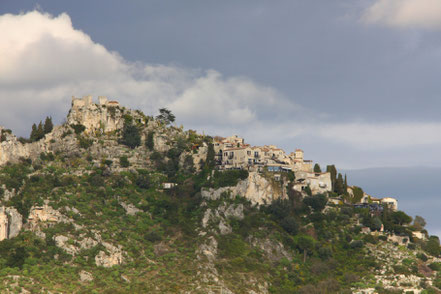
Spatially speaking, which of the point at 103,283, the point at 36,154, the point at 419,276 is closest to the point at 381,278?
the point at 419,276

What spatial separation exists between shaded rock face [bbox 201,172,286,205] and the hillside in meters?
0.26

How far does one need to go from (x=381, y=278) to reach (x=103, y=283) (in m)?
56.2

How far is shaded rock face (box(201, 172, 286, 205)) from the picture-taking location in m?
139

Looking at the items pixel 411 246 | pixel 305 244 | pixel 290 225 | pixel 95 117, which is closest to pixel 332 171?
pixel 290 225

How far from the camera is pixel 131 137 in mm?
156375

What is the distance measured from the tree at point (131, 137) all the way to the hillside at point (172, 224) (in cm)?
39

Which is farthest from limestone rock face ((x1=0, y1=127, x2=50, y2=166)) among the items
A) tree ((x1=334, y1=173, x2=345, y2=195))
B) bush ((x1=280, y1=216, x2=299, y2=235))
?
tree ((x1=334, y1=173, x2=345, y2=195))

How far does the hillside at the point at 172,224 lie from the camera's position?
115 m

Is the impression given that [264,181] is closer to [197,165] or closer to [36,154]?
[197,165]

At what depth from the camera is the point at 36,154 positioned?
14775 centimetres

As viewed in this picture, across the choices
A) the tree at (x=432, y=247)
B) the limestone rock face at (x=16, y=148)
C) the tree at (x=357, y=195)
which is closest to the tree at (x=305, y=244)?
the tree at (x=357, y=195)

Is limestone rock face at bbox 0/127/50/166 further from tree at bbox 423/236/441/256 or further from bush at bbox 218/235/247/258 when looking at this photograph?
tree at bbox 423/236/441/256

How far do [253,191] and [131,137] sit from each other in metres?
38.3

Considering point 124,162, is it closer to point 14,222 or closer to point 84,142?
point 84,142
